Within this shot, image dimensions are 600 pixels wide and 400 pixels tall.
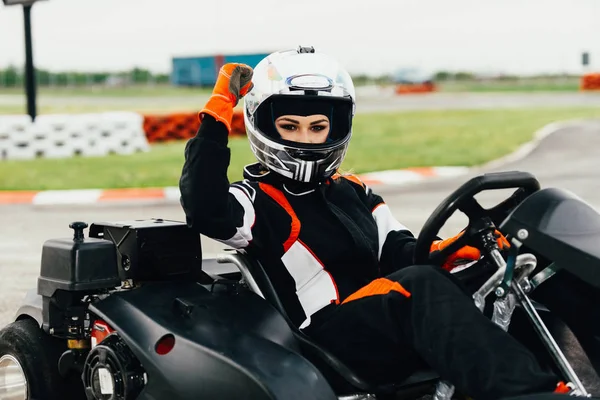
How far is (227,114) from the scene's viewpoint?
3082 mm

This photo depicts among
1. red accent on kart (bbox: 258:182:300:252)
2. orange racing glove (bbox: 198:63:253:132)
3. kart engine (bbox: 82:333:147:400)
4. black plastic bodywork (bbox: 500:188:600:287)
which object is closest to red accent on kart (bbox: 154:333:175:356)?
kart engine (bbox: 82:333:147:400)

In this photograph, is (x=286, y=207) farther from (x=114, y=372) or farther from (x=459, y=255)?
(x=114, y=372)

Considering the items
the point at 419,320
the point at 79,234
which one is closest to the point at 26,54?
the point at 79,234

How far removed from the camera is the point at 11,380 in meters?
3.63

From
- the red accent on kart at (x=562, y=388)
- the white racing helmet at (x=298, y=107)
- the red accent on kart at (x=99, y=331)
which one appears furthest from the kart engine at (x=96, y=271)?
the red accent on kart at (x=562, y=388)

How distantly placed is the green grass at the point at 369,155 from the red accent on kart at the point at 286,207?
8322mm

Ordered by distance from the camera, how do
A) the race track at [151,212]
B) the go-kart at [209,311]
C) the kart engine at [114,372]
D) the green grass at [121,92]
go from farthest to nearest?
the green grass at [121,92], the race track at [151,212], the kart engine at [114,372], the go-kart at [209,311]

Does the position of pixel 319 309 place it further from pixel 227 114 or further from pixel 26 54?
pixel 26 54

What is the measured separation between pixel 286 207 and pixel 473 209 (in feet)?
2.18

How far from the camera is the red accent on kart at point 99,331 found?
3.10 meters

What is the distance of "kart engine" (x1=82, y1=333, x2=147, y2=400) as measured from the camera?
2920mm

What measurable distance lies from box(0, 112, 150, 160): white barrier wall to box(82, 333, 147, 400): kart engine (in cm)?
1181

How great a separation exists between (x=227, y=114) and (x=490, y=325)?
3.53ft

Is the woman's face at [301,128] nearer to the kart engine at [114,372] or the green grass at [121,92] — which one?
the kart engine at [114,372]
